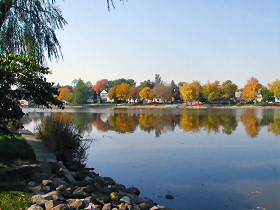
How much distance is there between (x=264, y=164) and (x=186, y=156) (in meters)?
3.24

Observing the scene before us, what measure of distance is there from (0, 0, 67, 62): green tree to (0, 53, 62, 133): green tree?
8.48 ft

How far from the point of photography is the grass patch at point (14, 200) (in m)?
5.34

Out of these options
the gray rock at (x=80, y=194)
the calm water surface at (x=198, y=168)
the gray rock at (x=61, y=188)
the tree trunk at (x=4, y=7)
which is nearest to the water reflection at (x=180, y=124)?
the calm water surface at (x=198, y=168)

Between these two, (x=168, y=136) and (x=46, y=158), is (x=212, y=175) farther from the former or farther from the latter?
(x=168, y=136)

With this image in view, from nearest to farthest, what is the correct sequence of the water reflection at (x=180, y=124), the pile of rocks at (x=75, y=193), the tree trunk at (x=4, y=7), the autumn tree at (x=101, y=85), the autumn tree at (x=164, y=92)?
1. the pile of rocks at (x=75, y=193)
2. the tree trunk at (x=4, y=7)
3. the water reflection at (x=180, y=124)
4. the autumn tree at (x=164, y=92)
5. the autumn tree at (x=101, y=85)

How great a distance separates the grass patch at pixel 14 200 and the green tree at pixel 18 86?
1714 mm

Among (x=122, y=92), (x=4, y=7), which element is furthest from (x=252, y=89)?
(x=4, y=7)

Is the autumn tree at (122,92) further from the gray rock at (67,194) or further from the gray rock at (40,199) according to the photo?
the gray rock at (40,199)

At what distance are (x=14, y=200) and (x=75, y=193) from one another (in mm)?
1690

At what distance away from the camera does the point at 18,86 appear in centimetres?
812

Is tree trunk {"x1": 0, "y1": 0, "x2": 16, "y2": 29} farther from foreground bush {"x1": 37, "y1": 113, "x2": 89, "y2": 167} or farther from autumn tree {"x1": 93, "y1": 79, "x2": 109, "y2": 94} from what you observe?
autumn tree {"x1": 93, "y1": 79, "x2": 109, "y2": 94}

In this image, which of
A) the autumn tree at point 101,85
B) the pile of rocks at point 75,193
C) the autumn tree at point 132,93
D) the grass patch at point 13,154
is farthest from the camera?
the autumn tree at point 101,85

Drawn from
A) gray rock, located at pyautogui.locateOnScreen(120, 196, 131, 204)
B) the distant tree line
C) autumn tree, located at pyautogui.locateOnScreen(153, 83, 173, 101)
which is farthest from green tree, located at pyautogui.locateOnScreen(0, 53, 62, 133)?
autumn tree, located at pyautogui.locateOnScreen(153, 83, 173, 101)

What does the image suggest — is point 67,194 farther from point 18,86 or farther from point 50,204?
point 18,86
